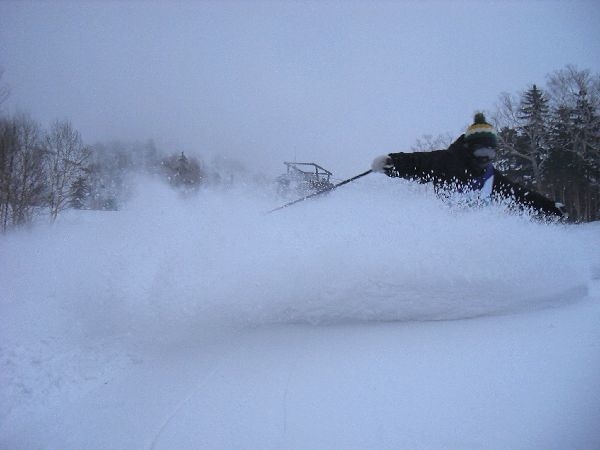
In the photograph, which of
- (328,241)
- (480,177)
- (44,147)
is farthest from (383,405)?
(44,147)

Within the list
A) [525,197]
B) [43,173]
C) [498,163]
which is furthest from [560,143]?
[43,173]

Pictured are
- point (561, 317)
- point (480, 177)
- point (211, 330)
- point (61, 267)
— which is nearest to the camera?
point (561, 317)

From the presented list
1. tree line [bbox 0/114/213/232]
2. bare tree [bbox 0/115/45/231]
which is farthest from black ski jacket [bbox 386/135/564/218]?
bare tree [bbox 0/115/45/231]

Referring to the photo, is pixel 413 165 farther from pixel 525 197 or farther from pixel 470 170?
pixel 525 197

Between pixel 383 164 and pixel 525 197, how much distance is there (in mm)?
2084

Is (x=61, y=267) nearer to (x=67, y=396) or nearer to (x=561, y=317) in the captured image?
(x=67, y=396)

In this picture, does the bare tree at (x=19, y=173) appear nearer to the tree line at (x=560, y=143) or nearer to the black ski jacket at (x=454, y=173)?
the black ski jacket at (x=454, y=173)

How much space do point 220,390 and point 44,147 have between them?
69.9ft

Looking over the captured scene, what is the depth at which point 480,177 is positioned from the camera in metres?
4.00

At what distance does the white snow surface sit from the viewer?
54.8 inches

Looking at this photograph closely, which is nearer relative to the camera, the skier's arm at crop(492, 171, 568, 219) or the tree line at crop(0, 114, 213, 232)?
the skier's arm at crop(492, 171, 568, 219)

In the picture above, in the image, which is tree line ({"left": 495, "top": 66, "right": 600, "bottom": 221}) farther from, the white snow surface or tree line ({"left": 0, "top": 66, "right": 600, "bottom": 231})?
the white snow surface

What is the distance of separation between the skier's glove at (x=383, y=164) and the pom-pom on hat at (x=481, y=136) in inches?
44.3

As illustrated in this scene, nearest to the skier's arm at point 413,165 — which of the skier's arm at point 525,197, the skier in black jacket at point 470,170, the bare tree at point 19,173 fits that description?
A: the skier in black jacket at point 470,170
